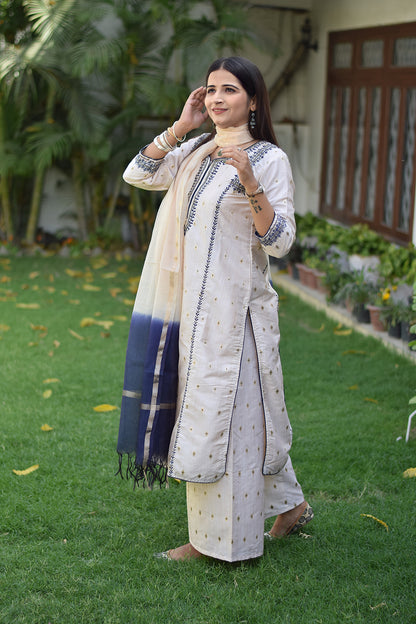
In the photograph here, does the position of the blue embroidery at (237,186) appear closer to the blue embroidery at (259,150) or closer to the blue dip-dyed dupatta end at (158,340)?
the blue embroidery at (259,150)

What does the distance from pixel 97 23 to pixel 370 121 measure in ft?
10.8

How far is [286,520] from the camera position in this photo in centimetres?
315

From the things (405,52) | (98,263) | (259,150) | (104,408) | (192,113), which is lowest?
(98,263)

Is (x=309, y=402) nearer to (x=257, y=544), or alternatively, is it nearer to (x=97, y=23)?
(x=257, y=544)

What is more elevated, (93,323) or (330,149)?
(330,149)

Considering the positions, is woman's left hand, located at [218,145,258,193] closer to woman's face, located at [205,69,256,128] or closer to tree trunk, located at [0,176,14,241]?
woman's face, located at [205,69,256,128]

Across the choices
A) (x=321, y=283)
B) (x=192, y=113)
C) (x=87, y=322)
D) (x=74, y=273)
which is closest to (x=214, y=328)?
(x=192, y=113)

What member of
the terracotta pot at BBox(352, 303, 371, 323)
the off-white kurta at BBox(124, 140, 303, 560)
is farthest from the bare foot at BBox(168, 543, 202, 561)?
the terracotta pot at BBox(352, 303, 371, 323)

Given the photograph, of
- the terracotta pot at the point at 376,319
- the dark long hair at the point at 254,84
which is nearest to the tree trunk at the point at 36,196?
the terracotta pot at the point at 376,319

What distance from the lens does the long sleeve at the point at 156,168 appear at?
286cm

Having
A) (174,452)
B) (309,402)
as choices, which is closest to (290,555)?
(174,452)

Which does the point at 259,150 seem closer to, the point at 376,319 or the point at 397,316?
the point at 397,316

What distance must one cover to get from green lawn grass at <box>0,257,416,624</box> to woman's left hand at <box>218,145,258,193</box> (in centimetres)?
141

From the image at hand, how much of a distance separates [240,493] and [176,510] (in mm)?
677
